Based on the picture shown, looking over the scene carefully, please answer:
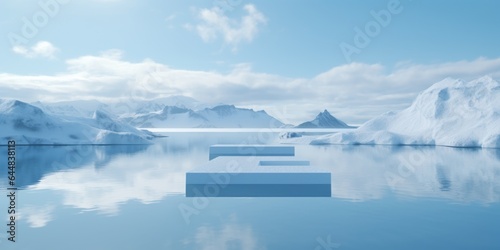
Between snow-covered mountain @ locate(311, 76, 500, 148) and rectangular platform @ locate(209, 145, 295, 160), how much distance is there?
20.6 meters

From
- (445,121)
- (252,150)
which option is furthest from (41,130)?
(445,121)

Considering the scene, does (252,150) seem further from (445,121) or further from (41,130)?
(41,130)

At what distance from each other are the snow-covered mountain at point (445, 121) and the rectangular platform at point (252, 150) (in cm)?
2055

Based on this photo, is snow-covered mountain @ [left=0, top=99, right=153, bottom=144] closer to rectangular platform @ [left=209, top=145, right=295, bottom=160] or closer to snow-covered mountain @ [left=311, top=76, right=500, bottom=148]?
rectangular platform @ [left=209, top=145, right=295, bottom=160]

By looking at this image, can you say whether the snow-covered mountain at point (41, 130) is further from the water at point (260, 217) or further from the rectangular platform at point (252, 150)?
the water at point (260, 217)

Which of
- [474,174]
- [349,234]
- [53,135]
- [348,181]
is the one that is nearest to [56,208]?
[349,234]

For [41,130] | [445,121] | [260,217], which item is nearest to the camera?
[260,217]

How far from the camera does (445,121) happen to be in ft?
159

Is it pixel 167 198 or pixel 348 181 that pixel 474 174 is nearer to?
pixel 348 181

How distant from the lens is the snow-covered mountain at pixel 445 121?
4312 centimetres

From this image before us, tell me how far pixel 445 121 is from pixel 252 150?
27.0 meters

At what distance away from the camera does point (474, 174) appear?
2066 cm

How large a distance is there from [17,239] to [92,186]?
8.39m

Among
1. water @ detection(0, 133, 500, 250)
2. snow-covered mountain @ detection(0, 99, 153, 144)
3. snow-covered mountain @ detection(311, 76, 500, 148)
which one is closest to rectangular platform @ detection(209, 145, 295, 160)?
water @ detection(0, 133, 500, 250)
